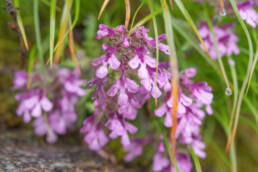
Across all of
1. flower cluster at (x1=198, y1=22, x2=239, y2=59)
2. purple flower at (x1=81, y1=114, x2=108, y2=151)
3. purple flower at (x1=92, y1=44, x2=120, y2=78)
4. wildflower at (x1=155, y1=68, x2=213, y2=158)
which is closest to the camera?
purple flower at (x1=92, y1=44, x2=120, y2=78)

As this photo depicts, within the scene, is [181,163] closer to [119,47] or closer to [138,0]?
[119,47]

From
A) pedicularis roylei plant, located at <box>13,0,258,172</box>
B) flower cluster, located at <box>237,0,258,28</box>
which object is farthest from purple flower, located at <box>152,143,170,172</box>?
flower cluster, located at <box>237,0,258,28</box>

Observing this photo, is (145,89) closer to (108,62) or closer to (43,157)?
(108,62)

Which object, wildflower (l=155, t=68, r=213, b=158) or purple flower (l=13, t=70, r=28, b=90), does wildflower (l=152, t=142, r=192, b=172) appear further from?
purple flower (l=13, t=70, r=28, b=90)

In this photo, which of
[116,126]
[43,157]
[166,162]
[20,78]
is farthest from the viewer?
[20,78]

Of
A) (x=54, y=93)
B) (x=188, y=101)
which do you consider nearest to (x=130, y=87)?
(x=188, y=101)

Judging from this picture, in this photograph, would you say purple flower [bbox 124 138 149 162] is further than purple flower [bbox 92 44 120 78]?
Yes

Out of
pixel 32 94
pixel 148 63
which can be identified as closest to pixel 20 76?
pixel 32 94
